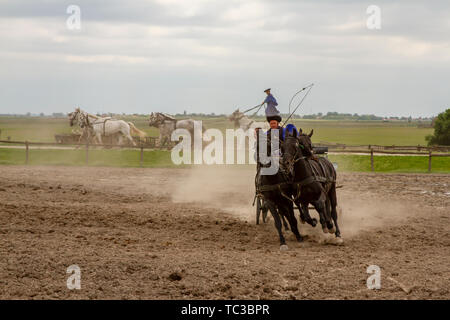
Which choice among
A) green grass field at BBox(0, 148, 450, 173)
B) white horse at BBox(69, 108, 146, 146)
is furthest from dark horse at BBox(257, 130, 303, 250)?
white horse at BBox(69, 108, 146, 146)

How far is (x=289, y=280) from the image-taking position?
848 centimetres

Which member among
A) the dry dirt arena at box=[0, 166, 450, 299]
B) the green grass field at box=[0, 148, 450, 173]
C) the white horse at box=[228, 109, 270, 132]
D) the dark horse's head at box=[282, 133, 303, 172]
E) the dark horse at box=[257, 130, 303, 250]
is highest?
the white horse at box=[228, 109, 270, 132]

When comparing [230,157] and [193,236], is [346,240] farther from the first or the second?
[230,157]

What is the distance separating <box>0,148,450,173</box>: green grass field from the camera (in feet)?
94.9

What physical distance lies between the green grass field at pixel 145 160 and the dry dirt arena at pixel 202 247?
356 inches

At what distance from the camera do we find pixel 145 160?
31.3 m

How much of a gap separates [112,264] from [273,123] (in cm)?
406

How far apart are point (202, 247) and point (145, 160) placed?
20.9 meters

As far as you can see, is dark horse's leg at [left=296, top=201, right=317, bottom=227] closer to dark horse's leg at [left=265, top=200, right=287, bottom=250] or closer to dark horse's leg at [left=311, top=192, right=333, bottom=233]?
dark horse's leg at [left=311, top=192, right=333, bottom=233]

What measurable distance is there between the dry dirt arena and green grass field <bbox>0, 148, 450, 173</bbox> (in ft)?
29.6

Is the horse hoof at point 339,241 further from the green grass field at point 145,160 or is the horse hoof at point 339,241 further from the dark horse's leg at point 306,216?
the green grass field at point 145,160
